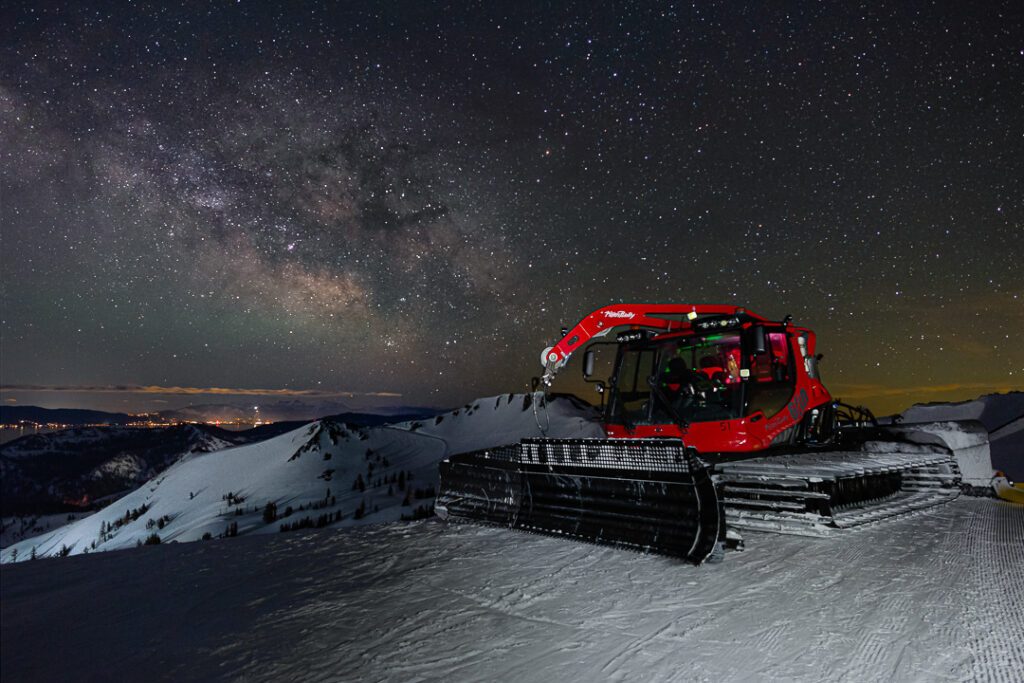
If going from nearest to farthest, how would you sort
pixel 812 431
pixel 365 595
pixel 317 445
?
pixel 365 595, pixel 812 431, pixel 317 445

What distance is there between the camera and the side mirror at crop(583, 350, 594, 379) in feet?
23.0

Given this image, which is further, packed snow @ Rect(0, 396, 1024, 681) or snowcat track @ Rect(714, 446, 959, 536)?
snowcat track @ Rect(714, 446, 959, 536)

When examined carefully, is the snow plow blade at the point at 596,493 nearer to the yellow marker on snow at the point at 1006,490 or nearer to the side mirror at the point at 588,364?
the side mirror at the point at 588,364

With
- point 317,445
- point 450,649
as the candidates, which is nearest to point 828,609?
point 450,649

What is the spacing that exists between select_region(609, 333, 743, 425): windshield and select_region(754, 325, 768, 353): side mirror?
0.65 m

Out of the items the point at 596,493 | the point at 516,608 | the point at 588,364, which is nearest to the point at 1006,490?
the point at 588,364

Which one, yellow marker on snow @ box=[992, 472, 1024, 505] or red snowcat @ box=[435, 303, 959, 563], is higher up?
red snowcat @ box=[435, 303, 959, 563]

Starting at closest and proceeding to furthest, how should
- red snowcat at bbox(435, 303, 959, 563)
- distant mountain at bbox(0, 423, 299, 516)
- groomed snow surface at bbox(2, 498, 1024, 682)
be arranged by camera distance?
groomed snow surface at bbox(2, 498, 1024, 682)
red snowcat at bbox(435, 303, 959, 563)
distant mountain at bbox(0, 423, 299, 516)

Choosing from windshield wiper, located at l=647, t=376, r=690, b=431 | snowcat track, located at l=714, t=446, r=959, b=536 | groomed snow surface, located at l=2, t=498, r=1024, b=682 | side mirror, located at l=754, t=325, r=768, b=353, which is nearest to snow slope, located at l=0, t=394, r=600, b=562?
windshield wiper, located at l=647, t=376, r=690, b=431

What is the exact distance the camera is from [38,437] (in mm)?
152250

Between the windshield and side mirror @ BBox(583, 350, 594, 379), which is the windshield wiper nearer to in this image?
the windshield

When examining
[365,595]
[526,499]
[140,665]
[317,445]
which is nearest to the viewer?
[140,665]

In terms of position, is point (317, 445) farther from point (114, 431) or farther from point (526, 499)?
point (114, 431)

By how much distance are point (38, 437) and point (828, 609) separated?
663 ft
